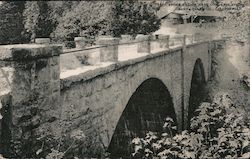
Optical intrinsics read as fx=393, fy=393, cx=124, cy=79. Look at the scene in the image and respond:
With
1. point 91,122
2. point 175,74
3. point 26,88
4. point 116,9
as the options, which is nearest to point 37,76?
point 26,88

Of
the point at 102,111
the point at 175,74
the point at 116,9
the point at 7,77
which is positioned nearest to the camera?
the point at 7,77

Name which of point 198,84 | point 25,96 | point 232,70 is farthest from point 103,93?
point 232,70

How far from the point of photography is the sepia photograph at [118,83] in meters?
5.41

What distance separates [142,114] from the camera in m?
14.3

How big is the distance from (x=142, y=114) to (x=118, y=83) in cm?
601

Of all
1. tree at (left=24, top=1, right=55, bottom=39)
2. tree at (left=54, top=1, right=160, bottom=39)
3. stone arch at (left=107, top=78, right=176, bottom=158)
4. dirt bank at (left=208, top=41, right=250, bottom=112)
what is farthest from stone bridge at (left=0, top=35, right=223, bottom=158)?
tree at (left=24, top=1, right=55, bottom=39)

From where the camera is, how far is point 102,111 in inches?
296

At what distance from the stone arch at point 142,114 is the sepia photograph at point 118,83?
0.04m

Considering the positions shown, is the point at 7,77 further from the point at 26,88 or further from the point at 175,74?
the point at 175,74

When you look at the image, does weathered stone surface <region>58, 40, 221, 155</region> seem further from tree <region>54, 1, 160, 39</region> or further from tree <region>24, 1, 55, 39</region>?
tree <region>24, 1, 55, 39</region>

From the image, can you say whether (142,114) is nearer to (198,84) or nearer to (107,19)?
(198,84)

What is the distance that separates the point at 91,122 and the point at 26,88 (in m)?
1.98

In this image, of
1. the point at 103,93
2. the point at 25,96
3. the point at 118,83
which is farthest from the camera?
the point at 118,83

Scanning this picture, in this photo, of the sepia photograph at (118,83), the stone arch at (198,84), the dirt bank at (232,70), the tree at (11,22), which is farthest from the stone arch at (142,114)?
the tree at (11,22)
